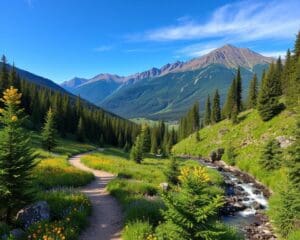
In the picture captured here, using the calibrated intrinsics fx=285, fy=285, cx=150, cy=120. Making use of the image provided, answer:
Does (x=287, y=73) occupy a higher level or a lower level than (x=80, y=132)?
higher

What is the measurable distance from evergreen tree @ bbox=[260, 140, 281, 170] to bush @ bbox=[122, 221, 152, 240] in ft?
115

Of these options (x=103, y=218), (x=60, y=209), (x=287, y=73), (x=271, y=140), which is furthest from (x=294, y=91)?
(x=60, y=209)

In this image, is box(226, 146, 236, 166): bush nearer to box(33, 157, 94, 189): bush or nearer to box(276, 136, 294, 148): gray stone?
box(276, 136, 294, 148): gray stone

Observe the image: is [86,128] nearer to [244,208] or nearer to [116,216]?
[244,208]

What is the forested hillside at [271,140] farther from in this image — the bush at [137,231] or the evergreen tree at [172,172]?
the evergreen tree at [172,172]

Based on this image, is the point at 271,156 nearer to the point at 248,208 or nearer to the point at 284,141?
the point at 284,141

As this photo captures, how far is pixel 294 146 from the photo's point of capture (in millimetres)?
29016

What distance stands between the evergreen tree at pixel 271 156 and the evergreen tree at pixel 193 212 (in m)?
36.6

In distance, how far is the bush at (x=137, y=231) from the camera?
43.0 feet

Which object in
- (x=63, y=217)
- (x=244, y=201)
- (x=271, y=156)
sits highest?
(x=271, y=156)

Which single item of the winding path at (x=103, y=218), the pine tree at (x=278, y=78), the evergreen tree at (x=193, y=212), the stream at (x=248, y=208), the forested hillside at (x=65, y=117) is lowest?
the stream at (x=248, y=208)

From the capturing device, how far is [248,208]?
101 ft

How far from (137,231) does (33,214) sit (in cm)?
552

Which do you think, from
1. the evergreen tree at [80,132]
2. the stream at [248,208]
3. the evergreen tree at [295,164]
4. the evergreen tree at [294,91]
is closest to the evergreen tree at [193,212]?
the stream at [248,208]
